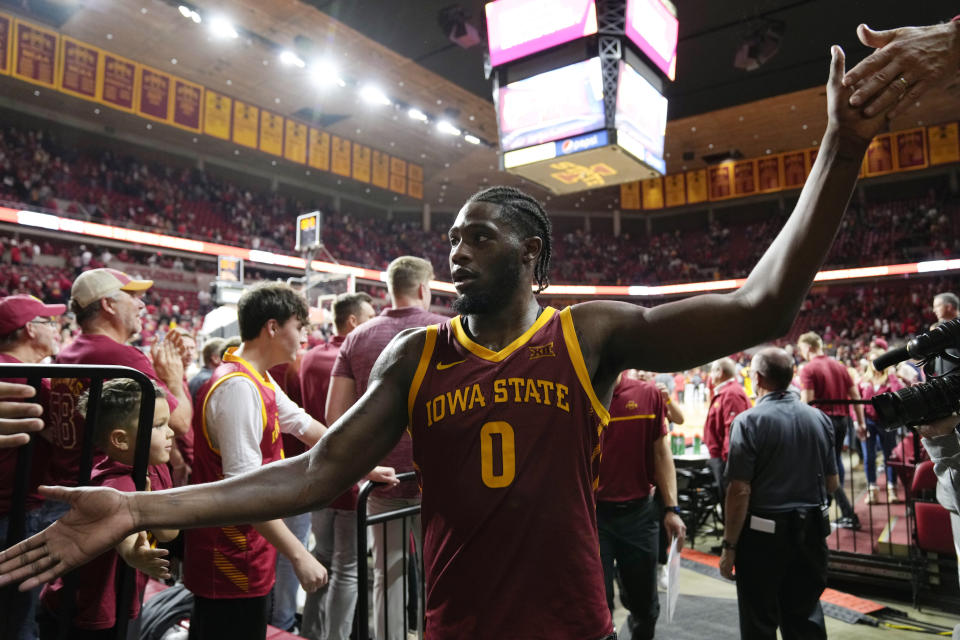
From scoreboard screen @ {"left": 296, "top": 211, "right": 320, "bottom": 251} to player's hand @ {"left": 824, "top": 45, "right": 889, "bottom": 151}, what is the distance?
341 inches

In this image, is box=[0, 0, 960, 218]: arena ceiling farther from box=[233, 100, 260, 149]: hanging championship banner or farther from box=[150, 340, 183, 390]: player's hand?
box=[150, 340, 183, 390]: player's hand

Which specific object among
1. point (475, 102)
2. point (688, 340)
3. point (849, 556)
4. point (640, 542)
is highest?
point (475, 102)

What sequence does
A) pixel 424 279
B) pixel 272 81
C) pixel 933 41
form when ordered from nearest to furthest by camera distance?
pixel 933 41, pixel 424 279, pixel 272 81

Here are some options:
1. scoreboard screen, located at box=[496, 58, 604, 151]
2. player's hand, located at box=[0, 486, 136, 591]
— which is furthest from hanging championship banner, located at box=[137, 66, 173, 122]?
player's hand, located at box=[0, 486, 136, 591]

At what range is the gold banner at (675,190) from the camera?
79.9 ft

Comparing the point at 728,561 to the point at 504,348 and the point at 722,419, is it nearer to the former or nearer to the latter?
the point at 722,419

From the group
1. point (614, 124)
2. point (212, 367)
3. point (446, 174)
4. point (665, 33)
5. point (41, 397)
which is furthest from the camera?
point (446, 174)

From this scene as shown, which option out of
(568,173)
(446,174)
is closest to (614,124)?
(568,173)

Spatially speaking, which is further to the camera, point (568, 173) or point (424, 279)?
point (568, 173)

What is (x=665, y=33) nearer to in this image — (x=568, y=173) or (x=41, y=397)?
(x=568, y=173)

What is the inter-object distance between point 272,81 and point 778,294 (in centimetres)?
1706

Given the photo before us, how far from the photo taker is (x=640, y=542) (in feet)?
12.3

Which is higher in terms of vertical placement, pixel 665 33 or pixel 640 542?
pixel 665 33

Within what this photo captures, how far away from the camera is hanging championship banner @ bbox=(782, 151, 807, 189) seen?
70.1 feet
